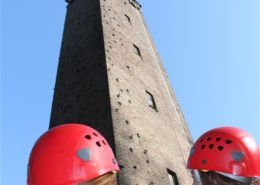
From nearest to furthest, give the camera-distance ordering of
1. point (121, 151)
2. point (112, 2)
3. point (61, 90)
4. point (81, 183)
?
point (81, 183) → point (121, 151) → point (61, 90) → point (112, 2)

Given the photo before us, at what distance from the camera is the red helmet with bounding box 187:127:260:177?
3.29 metres

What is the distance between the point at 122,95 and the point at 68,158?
750 centimetres

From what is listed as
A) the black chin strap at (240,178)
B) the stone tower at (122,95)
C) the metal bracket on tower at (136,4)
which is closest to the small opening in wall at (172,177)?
the stone tower at (122,95)

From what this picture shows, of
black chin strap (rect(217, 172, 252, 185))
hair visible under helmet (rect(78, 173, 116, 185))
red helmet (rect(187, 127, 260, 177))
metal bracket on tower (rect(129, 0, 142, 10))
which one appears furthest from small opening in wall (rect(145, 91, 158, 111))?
hair visible under helmet (rect(78, 173, 116, 185))

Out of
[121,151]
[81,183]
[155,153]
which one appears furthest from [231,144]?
[155,153]

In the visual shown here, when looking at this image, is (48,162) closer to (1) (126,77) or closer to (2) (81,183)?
(2) (81,183)

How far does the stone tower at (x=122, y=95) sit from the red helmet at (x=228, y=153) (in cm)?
471

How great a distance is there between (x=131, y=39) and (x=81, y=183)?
11643mm

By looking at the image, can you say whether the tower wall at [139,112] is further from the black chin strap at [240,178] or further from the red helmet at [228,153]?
the black chin strap at [240,178]

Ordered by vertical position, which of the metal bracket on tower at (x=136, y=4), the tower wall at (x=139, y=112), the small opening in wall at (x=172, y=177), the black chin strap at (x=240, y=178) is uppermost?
the metal bracket on tower at (x=136, y=4)

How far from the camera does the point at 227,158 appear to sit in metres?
3.32

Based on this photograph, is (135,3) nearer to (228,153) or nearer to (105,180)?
(228,153)

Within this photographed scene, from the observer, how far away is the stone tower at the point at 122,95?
30.1 ft

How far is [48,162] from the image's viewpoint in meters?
2.97
